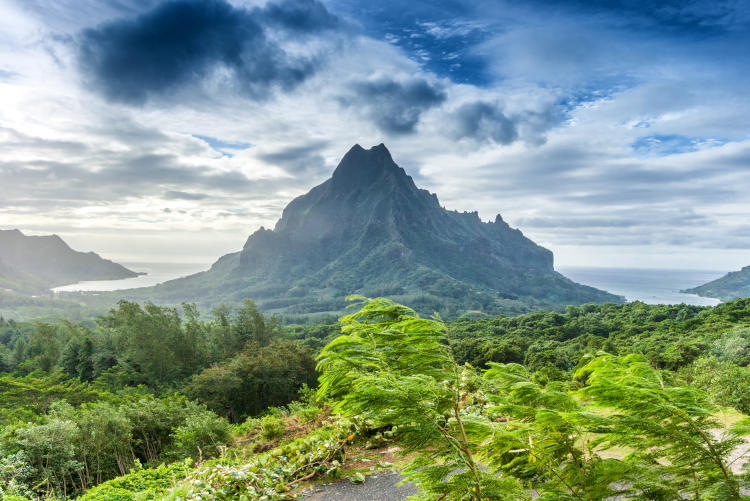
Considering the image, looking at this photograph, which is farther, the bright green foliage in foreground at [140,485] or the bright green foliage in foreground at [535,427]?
the bright green foliage in foreground at [140,485]

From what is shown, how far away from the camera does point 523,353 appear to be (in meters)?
33.9

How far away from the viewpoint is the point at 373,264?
5920 inches

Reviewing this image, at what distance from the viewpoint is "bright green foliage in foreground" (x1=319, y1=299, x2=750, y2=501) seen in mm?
1606

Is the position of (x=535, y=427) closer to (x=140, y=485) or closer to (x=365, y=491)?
(x=365, y=491)

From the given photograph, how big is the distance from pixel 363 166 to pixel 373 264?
69715 mm

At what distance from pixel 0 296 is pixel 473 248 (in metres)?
181

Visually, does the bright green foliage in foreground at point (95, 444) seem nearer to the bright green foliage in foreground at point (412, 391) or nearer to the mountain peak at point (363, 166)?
the bright green foliage in foreground at point (412, 391)

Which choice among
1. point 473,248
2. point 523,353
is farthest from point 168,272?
point 523,353

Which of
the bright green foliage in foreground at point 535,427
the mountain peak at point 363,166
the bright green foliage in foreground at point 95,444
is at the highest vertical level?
the mountain peak at point 363,166

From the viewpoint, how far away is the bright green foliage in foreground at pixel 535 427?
161 cm

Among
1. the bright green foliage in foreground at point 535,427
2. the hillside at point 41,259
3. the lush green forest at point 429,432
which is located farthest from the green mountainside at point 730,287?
the hillside at point 41,259

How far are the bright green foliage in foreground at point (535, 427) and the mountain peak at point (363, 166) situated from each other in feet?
623

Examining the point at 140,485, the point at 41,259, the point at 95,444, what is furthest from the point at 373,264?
the point at 41,259

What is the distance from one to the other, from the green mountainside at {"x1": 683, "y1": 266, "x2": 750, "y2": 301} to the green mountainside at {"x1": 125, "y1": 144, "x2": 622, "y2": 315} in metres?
30.9
